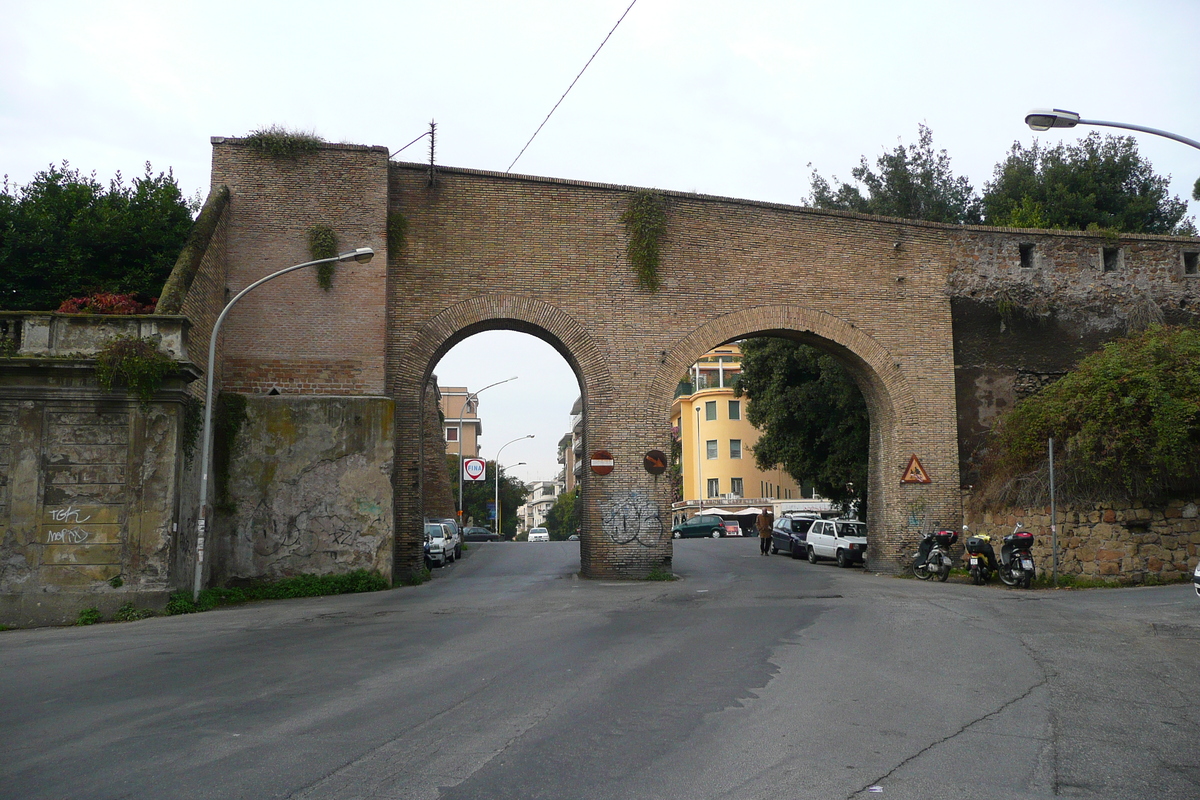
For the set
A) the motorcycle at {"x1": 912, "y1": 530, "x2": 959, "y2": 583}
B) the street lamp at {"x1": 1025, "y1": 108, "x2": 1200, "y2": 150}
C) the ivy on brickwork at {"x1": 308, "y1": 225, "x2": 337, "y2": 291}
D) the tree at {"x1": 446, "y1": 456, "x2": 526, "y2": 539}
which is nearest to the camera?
the street lamp at {"x1": 1025, "y1": 108, "x2": 1200, "y2": 150}

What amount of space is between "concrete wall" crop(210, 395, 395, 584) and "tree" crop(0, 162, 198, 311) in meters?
5.01

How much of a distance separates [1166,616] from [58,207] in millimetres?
21654

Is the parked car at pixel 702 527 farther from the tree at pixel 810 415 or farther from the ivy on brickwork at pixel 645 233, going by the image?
the ivy on brickwork at pixel 645 233

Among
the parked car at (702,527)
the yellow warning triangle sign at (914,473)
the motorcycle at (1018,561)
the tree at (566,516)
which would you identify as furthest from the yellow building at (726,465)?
the motorcycle at (1018,561)

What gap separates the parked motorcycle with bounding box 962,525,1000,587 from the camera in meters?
17.9

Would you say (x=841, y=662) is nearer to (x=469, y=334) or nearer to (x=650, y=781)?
(x=650, y=781)

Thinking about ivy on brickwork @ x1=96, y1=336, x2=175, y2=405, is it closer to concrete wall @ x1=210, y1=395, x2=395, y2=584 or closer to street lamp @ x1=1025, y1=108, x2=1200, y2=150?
concrete wall @ x1=210, y1=395, x2=395, y2=584

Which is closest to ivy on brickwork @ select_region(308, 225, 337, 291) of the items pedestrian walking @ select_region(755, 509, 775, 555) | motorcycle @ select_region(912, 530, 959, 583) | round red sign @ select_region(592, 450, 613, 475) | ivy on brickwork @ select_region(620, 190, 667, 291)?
ivy on brickwork @ select_region(620, 190, 667, 291)

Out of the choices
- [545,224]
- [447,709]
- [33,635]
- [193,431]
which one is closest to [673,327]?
[545,224]

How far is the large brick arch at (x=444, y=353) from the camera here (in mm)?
18750

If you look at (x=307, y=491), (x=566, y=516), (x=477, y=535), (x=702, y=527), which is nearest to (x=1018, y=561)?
(x=307, y=491)

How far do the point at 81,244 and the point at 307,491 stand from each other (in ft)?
25.5

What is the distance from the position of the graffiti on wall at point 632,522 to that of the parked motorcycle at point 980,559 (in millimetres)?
5926

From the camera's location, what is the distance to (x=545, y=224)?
19859 mm
